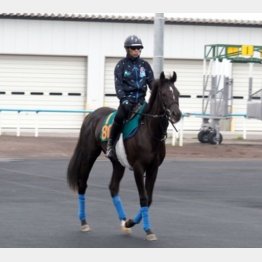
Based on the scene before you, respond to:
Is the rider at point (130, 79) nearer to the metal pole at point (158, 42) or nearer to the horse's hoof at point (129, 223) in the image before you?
the horse's hoof at point (129, 223)

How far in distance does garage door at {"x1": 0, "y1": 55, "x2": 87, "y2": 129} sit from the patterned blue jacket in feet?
81.9

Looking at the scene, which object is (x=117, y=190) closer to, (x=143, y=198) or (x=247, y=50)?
(x=143, y=198)

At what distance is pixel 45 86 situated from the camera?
1459 inches

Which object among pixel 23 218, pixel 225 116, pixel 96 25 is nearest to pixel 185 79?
pixel 96 25

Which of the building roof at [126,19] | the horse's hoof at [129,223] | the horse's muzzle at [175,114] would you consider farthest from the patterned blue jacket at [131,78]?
the building roof at [126,19]

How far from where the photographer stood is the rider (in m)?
11.7

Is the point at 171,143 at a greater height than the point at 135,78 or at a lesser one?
lesser

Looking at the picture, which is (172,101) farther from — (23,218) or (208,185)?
(208,185)

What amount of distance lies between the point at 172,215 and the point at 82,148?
6.29ft

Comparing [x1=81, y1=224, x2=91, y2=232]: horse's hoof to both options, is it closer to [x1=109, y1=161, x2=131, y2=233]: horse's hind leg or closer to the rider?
[x1=109, y1=161, x2=131, y2=233]: horse's hind leg

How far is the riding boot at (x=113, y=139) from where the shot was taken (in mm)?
11812

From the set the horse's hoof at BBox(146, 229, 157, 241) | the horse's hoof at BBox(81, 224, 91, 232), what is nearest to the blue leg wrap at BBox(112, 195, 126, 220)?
the horse's hoof at BBox(81, 224, 91, 232)

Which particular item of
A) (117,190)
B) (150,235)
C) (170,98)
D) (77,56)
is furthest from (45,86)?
(170,98)

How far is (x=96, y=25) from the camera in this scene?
121 ft
